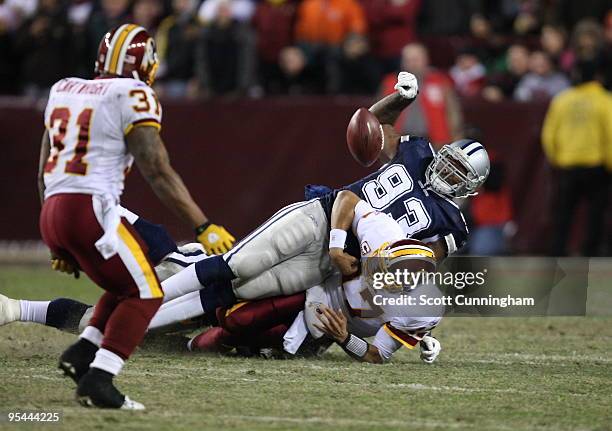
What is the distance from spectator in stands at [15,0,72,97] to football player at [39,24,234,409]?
305 inches

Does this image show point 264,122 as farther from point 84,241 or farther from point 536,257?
point 84,241

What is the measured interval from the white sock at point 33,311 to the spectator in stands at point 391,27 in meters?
7.26

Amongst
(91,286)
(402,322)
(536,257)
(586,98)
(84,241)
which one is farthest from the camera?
(536,257)

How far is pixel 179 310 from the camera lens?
6.55 metres

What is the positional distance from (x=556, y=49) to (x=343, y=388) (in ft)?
26.9

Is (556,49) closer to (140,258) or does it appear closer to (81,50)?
(81,50)

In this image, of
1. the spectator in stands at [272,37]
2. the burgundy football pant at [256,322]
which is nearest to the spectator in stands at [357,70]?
the spectator in stands at [272,37]

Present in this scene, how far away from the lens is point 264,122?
1254 centimetres

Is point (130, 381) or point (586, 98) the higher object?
point (586, 98)

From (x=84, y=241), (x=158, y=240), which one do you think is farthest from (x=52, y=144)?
(x=158, y=240)

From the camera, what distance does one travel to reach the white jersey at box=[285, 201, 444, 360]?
21.0 ft

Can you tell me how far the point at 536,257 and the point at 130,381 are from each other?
7453 millimetres

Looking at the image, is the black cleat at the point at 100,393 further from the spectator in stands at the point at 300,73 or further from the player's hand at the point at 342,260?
the spectator in stands at the point at 300,73

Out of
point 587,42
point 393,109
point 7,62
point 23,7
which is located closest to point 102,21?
point 7,62
